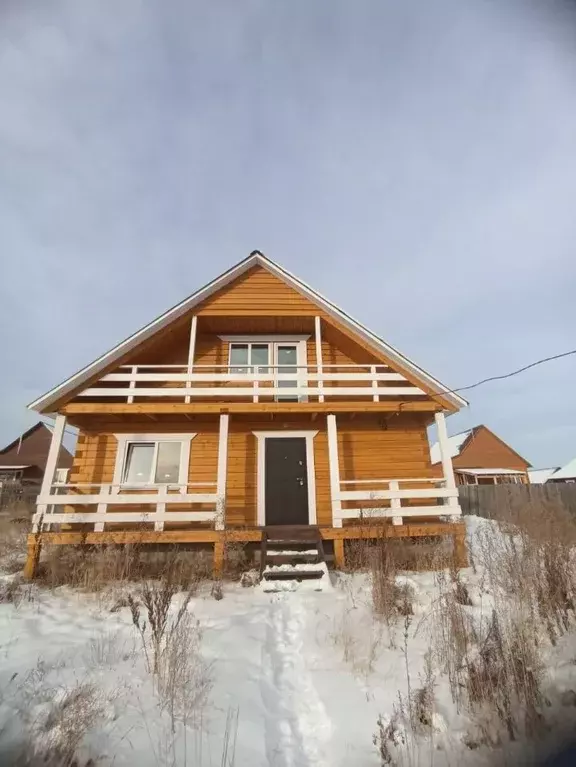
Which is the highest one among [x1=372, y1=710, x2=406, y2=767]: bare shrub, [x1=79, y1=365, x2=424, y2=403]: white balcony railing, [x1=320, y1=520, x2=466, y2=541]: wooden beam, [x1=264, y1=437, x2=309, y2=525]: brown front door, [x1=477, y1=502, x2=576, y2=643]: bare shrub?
[x1=79, y1=365, x2=424, y2=403]: white balcony railing

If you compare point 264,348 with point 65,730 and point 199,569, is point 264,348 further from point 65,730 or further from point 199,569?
point 65,730

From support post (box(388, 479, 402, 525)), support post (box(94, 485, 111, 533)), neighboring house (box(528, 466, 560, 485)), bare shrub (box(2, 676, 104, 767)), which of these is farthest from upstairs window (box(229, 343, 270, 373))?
neighboring house (box(528, 466, 560, 485))

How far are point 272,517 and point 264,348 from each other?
544cm

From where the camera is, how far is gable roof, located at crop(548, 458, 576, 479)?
148ft

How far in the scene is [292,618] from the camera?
6227 mm

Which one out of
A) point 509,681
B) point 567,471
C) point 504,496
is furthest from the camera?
point 567,471

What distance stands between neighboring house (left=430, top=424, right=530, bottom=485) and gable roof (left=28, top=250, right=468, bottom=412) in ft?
104

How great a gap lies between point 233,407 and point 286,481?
2.88 metres

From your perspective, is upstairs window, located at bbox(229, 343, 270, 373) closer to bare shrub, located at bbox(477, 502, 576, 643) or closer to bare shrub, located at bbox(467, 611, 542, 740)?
bare shrub, located at bbox(477, 502, 576, 643)

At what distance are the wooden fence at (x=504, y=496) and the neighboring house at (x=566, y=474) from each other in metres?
27.6

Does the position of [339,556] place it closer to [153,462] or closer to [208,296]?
[153,462]

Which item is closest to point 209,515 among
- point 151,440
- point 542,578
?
point 151,440

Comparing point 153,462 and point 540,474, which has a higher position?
point 540,474

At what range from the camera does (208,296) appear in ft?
40.2
